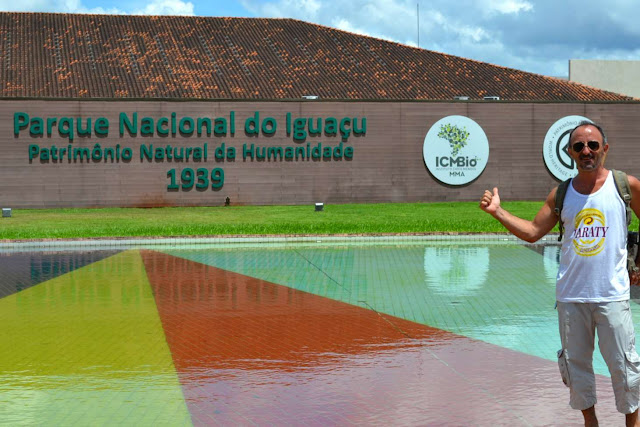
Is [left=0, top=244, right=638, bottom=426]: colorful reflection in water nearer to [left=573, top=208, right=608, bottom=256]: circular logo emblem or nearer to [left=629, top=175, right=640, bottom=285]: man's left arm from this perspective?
[left=629, top=175, right=640, bottom=285]: man's left arm

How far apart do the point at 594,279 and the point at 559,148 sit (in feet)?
118

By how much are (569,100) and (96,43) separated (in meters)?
20.5

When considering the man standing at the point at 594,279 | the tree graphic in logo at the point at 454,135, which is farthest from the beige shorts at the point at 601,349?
the tree graphic in logo at the point at 454,135

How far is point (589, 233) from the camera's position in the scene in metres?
5.64

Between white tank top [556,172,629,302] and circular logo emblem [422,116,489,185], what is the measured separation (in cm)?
3378

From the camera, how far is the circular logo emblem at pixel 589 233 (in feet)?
18.4

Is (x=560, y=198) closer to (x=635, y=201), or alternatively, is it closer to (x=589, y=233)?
(x=589, y=233)

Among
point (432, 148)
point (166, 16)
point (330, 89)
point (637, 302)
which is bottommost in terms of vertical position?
point (637, 302)

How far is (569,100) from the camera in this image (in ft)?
133

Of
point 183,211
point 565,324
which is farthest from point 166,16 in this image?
point 565,324

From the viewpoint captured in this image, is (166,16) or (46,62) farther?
(166,16)

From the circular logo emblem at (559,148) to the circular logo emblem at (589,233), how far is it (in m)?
35.5

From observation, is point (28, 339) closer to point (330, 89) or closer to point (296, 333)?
point (296, 333)

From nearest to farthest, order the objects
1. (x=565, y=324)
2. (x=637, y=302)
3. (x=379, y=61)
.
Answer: (x=565, y=324), (x=637, y=302), (x=379, y=61)
